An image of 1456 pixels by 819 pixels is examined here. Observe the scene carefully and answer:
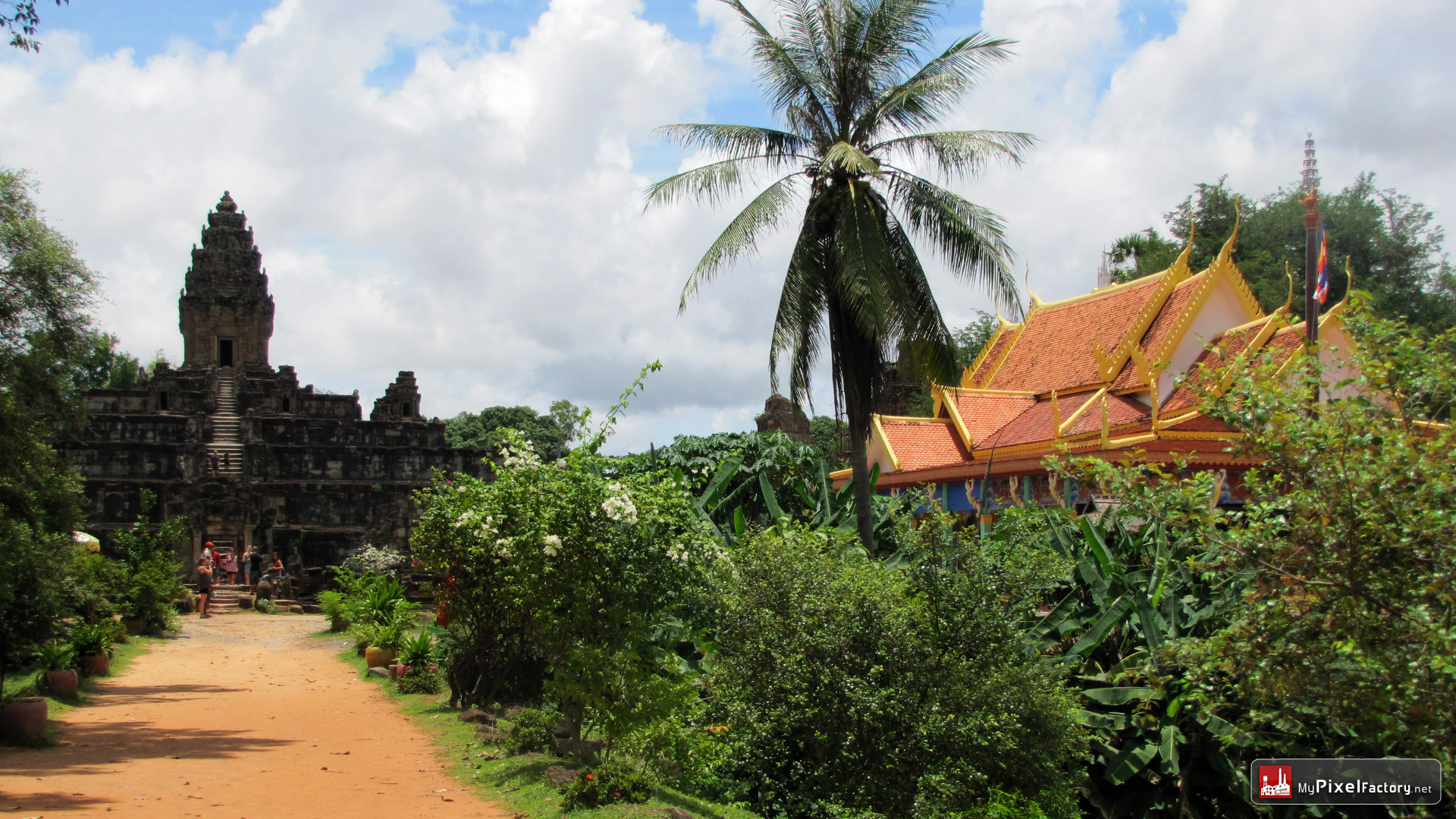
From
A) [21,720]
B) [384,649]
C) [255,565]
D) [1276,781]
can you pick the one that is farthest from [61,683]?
[255,565]

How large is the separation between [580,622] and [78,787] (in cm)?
373

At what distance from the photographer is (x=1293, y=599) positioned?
19.4ft

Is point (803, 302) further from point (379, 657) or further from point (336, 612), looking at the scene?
point (336, 612)

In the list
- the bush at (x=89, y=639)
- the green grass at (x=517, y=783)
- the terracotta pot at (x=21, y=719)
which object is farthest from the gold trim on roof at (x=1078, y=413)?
the bush at (x=89, y=639)

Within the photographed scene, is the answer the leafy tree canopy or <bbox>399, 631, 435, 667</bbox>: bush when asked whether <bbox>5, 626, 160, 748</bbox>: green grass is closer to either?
<bbox>399, 631, 435, 667</bbox>: bush

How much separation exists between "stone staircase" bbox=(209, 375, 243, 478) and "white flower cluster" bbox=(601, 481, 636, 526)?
1110 inches

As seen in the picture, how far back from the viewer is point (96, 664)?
45.0ft

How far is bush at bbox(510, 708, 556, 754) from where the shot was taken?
934 centimetres

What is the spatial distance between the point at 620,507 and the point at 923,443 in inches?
435

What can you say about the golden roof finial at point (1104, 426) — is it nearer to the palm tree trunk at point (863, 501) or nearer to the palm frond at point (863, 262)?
the palm frond at point (863, 262)

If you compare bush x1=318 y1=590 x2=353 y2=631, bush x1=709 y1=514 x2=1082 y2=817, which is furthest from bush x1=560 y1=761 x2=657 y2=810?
bush x1=318 y1=590 x2=353 y2=631

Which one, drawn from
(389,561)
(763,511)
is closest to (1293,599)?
(763,511)

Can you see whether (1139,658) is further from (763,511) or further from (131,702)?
(131,702)

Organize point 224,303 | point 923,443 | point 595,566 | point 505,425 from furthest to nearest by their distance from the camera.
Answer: point 505,425, point 224,303, point 923,443, point 595,566
